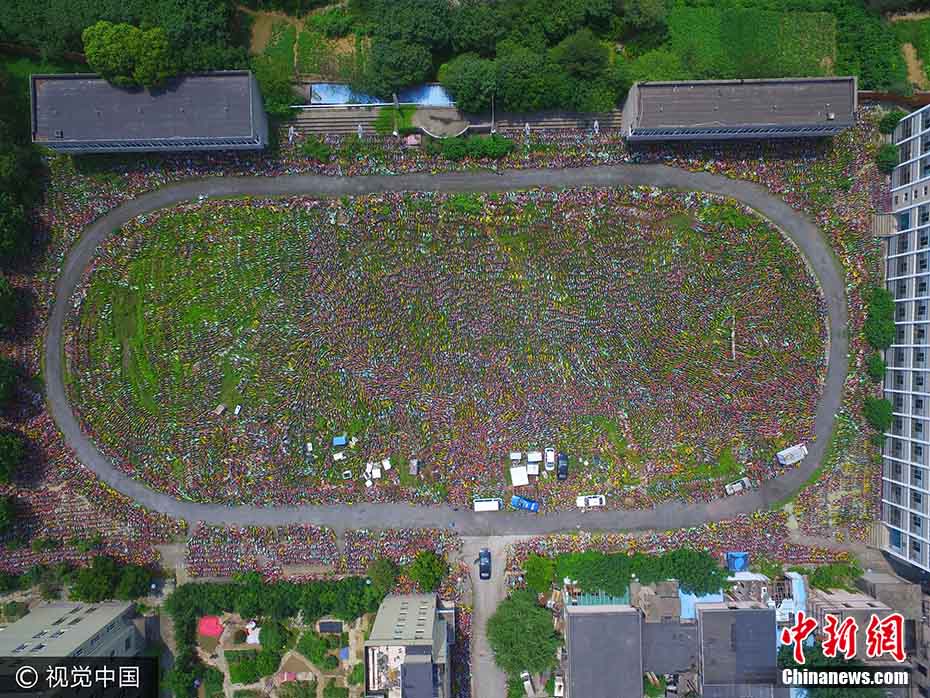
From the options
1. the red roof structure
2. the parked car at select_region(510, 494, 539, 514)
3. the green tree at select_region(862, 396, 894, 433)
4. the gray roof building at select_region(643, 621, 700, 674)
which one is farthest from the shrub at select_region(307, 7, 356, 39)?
the gray roof building at select_region(643, 621, 700, 674)

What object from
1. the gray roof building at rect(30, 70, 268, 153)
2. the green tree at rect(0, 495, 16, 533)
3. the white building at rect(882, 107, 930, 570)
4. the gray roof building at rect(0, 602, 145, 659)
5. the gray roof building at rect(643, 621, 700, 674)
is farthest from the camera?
the gray roof building at rect(643, 621, 700, 674)

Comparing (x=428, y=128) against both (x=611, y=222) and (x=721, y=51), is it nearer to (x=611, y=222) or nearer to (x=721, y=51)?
(x=611, y=222)

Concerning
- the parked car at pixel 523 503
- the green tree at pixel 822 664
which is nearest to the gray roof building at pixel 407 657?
the parked car at pixel 523 503

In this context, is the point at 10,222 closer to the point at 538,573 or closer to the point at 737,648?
the point at 538,573

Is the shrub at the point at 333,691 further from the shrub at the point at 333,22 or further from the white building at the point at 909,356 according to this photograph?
the shrub at the point at 333,22

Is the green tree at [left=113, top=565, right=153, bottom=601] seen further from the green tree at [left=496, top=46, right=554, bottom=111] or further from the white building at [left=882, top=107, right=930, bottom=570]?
the white building at [left=882, top=107, right=930, bottom=570]

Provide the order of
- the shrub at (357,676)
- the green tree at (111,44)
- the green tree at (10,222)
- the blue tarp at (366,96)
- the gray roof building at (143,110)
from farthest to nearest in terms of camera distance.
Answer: the shrub at (357,676), the blue tarp at (366,96), the green tree at (10,222), the gray roof building at (143,110), the green tree at (111,44)

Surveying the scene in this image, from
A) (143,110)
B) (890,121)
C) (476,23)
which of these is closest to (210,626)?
(143,110)
